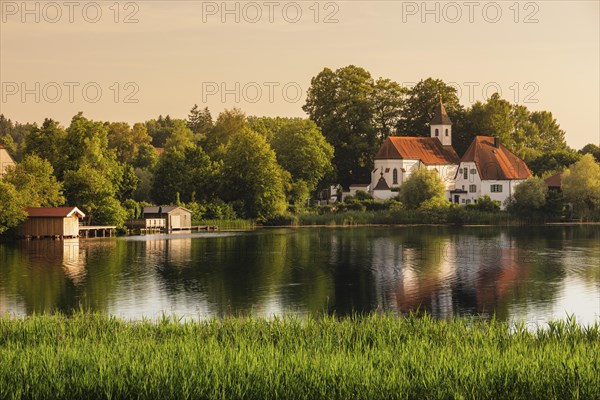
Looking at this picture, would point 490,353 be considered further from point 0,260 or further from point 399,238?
point 399,238

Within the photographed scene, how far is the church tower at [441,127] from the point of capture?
127 m

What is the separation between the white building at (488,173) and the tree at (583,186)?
1056 cm

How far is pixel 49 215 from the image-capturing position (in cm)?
7344

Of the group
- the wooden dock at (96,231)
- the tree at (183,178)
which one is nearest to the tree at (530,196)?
the tree at (183,178)

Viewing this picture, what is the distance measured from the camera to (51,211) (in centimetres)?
7394

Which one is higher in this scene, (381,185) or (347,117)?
(347,117)

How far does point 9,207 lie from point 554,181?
7232 cm

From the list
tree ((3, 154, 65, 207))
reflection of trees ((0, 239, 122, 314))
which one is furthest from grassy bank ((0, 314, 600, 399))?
tree ((3, 154, 65, 207))

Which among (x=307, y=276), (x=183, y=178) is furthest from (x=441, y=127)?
(x=307, y=276)

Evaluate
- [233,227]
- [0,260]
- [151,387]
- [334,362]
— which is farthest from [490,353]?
[233,227]

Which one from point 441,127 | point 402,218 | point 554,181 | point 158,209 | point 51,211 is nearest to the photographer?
point 51,211

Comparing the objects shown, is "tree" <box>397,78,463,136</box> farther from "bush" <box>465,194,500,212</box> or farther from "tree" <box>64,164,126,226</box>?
"tree" <box>64,164,126,226</box>

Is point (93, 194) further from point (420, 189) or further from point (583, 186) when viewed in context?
point (583, 186)

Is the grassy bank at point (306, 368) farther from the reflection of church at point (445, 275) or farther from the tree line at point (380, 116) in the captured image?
the tree line at point (380, 116)
